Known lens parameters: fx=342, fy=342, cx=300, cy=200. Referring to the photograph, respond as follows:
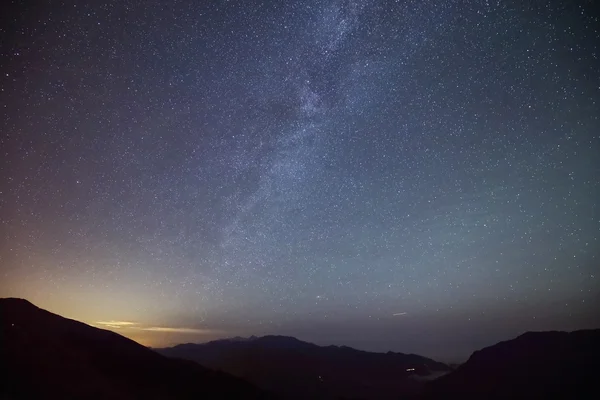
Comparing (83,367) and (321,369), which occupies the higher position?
(83,367)

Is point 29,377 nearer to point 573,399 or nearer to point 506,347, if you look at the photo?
point 573,399

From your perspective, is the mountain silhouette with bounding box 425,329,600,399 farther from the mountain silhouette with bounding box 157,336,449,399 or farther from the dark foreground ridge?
the dark foreground ridge

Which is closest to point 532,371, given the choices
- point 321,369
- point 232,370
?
point 321,369

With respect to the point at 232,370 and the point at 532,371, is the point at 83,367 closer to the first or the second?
the point at 532,371

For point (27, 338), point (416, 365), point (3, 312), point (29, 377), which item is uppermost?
point (3, 312)

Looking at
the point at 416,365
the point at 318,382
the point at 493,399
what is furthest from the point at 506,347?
the point at 416,365

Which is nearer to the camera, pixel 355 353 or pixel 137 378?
pixel 137 378

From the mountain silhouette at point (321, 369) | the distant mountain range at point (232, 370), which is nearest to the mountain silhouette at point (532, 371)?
the distant mountain range at point (232, 370)
